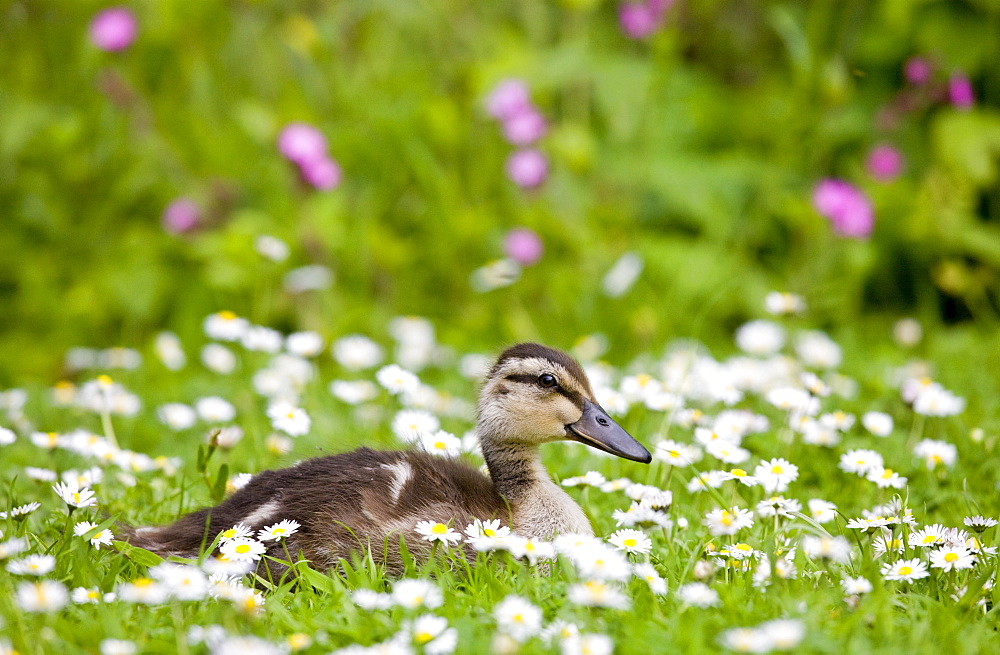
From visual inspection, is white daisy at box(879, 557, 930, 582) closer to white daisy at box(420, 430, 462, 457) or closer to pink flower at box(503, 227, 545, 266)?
white daisy at box(420, 430, 462, 457)

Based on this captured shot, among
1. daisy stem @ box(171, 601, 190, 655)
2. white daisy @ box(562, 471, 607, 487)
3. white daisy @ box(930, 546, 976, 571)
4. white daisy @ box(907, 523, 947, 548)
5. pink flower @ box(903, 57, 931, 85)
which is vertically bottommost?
daisy stem @ box(171, 601, 190, 655)

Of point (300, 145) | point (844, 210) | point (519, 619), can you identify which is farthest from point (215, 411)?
point (844, 210)

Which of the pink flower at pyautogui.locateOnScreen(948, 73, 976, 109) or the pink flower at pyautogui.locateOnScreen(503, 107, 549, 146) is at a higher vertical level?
the pink flower at pyautogui.locateOnScreen(948, 73, 976, 109)

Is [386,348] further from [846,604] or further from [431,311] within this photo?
[846,604]

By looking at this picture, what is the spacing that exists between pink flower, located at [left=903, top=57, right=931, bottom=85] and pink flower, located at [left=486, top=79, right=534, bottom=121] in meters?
2.60

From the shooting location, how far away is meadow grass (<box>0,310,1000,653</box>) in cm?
260

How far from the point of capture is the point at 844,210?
654 cm

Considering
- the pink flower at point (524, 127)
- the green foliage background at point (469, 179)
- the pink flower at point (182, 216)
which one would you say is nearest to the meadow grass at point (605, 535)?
the green foliage background at point (469, 179)

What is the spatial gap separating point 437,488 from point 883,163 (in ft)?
15.7

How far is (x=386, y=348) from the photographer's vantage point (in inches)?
270

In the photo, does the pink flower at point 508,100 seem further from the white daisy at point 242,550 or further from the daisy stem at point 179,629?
the daisy stem at point 179,629

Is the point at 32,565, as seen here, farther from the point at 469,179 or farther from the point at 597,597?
the point at 469,179

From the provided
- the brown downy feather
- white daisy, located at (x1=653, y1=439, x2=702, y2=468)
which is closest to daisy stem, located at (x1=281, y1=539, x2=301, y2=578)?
the brown downy feather

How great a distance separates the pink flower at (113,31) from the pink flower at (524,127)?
263cm
